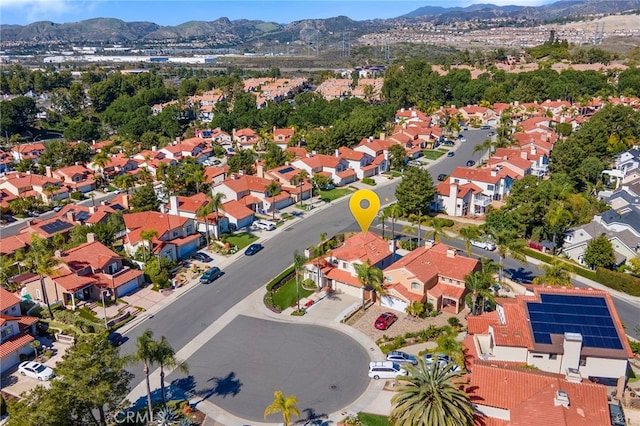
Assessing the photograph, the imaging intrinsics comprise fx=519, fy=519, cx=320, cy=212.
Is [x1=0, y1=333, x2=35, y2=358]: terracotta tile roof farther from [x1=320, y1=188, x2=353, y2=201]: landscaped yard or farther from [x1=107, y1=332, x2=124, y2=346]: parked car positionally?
[x1=320, y1=188, x2=353, y2=201]: landscaped yard

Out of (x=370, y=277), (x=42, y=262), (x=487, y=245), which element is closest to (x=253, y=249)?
(x=370, y=277)

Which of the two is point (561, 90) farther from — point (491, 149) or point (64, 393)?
point (64, 393)

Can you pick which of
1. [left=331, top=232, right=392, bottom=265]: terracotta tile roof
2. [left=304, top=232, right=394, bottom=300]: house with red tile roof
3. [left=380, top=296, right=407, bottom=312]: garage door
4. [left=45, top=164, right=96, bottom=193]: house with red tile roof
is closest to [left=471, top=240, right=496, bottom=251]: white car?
[left=331, top=232, right=392, bottom=265]: terracotta tile roof

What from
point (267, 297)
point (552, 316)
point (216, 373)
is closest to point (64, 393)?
point (216, 373)

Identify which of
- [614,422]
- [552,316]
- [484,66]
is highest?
[484,66]

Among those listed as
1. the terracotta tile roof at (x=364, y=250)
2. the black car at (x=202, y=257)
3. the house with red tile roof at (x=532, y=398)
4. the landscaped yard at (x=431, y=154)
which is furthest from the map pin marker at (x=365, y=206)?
the landscaped yard at (x=431, y=154)

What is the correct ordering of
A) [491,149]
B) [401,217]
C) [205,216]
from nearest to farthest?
[205,216]
[401,217]
[491,149]
